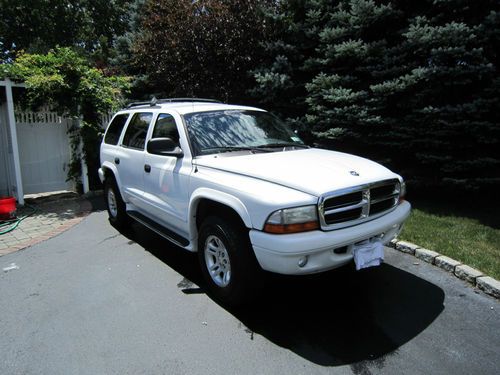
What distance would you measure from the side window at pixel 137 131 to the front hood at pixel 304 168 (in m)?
1.57

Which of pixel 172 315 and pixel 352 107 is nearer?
pixel 172 315

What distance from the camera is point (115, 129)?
6281 millimetres

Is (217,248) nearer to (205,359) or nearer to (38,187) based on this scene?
(205,359)

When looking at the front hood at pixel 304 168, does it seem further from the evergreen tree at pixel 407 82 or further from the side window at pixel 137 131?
the evergreen tree at pixel 407 82

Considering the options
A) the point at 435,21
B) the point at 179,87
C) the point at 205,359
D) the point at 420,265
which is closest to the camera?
the point at 205,359

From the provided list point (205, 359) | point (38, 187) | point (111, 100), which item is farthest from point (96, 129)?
point (205, 359)

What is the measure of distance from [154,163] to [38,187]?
230 inches

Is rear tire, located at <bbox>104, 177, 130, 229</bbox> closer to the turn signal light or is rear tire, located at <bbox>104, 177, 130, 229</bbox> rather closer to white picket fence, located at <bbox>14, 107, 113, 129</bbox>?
white picket fence, located at <bbox>14, 107, 113, 129</bbox>

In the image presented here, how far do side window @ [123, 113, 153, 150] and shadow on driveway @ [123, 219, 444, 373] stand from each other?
1.84 metres

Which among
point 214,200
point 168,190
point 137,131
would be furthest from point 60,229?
point 214,200

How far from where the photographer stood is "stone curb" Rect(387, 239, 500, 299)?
389 centimetres

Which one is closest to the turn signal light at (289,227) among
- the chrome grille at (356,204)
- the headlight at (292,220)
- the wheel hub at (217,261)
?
the headlight at (292,220)

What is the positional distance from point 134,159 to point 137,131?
47cm

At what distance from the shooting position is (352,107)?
7348 millimetres
